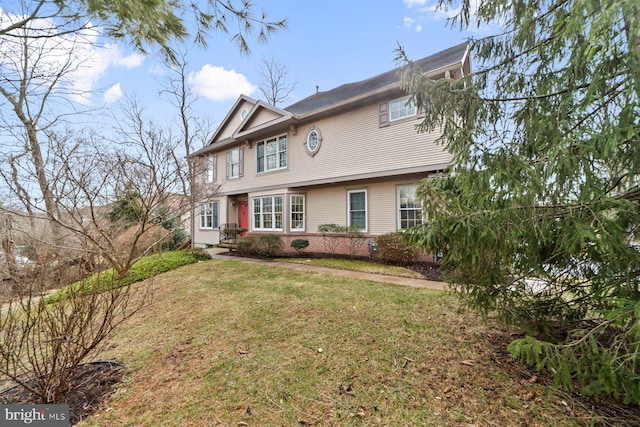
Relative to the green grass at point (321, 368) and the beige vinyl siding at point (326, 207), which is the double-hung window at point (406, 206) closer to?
the beige vinyl siding at point (326, 207)

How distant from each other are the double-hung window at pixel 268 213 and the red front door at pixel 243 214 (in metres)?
Result: 1.65

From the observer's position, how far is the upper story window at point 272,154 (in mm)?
12719

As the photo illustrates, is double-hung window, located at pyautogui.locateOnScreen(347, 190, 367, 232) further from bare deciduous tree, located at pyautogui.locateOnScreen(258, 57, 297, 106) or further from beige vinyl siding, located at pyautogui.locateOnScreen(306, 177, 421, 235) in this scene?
bare deciduous tree, located at pyautogui.locateOnScreen(258, 57, 297, 106)

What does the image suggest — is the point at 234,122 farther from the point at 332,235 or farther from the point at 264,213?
the point at 332,235

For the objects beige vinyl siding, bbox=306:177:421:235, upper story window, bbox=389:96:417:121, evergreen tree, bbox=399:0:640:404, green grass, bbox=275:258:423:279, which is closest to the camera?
evergreen tree, bbox=399:0:640:404

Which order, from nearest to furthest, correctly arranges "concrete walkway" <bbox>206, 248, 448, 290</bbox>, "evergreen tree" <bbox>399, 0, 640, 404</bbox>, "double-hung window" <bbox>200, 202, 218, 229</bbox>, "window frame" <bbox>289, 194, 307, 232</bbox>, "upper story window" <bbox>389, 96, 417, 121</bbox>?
"evergreen tree" <bbox>399, 0, 640, 404</bbox>, "concrete walkway" <bbox>206, 248, 448, 290</bbox>, "upper story window" <bbox>389, 96, 417, 121</bbox>, "window frame" <bbox>289, 194, 307, 232</bbox>, "double-hung window" <bbox>200, 202, 218, 229</bbox>

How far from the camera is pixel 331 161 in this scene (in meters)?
11.0

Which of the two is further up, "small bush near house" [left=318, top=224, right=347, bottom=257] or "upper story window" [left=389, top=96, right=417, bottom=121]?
"upper story window" [left=389, top=96, right=417, bottom=121]

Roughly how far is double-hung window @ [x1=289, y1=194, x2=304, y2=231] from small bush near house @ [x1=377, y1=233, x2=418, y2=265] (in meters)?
4.30

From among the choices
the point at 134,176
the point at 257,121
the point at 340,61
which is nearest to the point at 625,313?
the point at 134,176

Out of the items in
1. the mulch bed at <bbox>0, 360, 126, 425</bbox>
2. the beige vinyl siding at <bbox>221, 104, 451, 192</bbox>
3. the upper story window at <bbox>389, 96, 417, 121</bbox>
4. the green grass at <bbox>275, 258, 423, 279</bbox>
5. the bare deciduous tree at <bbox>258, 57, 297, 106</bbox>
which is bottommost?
the mulch bed at <bbox>0, 360, 126, 425</bbox>

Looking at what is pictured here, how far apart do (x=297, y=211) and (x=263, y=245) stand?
7.77 ft

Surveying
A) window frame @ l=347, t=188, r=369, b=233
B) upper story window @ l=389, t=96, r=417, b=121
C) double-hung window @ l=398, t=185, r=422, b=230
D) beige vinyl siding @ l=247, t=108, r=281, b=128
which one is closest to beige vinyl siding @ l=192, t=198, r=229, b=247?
beige vinyl siding @ l=247, t=108, r=281, b=128

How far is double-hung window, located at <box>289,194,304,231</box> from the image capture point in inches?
478
